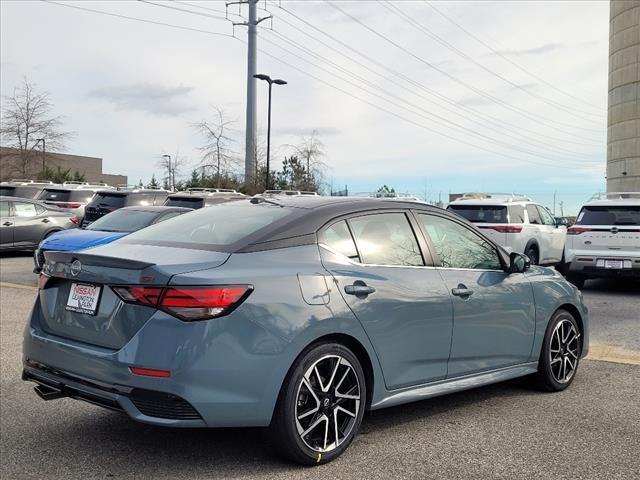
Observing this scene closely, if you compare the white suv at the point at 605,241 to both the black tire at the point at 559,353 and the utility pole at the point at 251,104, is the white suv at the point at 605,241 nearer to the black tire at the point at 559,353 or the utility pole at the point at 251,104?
the black tire at the point at 559,353

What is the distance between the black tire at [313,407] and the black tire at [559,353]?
201cm

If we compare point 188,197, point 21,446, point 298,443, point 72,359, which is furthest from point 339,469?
point 188,197

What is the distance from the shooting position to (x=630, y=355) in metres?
6.93

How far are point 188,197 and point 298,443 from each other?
12.3 metres

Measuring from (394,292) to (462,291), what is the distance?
0.69m

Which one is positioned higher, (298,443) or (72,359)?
(72,359)

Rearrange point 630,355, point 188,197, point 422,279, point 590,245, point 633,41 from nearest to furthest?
point 422,279, point 630,355, point 590,245, point 188,197, point 633,41

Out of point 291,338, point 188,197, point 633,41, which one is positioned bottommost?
point 291,338

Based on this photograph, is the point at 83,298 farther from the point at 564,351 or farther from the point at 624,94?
the point at 624,94

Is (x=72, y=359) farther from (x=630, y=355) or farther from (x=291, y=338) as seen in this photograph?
(x=630, y=355)

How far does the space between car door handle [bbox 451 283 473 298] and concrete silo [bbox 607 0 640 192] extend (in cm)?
5699

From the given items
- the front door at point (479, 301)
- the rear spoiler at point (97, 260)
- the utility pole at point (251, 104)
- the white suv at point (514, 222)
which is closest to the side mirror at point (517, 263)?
the front door at point (479, 301)

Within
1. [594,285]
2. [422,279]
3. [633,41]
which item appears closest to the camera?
[422,279]

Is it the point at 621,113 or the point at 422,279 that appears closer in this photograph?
the point at 422,279
